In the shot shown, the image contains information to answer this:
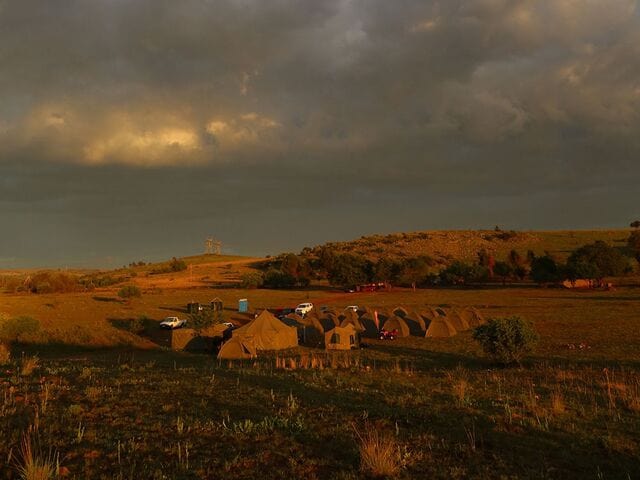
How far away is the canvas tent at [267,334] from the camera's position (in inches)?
1042

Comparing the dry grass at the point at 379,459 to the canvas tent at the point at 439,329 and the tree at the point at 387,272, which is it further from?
the tree at the point at 387,272

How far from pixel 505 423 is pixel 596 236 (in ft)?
412

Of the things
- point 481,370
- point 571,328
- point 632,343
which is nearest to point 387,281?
point 571,328

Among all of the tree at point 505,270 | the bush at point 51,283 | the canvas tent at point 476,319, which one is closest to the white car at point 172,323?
the canvas tent at point 476,319

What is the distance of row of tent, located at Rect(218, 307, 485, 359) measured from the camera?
26.2 metres

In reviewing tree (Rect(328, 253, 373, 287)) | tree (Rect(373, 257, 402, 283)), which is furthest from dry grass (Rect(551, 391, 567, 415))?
tree (Rect(373, 257, 402, 283))

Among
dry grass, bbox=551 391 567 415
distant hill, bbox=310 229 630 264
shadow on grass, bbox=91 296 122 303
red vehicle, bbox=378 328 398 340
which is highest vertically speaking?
distant hill, bbox=310 229 630 264

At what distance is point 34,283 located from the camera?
79250mm

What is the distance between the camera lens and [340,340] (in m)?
26.9

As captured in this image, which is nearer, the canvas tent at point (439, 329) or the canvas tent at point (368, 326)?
the canvas tent at point (439, 329)

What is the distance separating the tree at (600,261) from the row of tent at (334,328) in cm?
3518

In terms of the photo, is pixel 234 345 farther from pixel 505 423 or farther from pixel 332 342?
pixel 505 423

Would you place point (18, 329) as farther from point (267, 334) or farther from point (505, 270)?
point (505, 270)

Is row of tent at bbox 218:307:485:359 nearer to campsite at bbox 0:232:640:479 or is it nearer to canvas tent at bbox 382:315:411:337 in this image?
canvas tent at bbox 382:315:411:337
